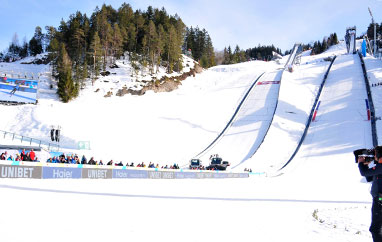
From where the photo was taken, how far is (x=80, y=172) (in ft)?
44.7

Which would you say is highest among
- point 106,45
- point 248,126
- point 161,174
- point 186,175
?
point 106,45

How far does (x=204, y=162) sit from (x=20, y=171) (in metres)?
20.2

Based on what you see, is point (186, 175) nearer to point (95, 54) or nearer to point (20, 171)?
point (20, 171)

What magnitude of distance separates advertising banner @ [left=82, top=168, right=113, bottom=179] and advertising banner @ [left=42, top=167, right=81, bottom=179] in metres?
0.38

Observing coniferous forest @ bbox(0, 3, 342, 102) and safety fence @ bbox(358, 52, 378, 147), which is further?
coniferous forest @ bbox(0, 3, 342, 102)

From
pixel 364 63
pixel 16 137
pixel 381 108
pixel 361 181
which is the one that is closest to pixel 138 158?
pixel 16 137

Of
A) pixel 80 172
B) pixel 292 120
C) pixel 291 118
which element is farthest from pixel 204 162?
pixel 80 172

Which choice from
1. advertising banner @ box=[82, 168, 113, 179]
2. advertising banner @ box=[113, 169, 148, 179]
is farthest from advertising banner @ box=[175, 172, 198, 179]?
advertising banner @ box=[82, 168, 113, 179]

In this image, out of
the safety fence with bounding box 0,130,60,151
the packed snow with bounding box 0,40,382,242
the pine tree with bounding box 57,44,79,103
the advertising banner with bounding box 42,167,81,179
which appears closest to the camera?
the packed snow with bounding box 0,40,382,242

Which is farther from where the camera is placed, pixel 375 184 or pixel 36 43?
pixel 36 43

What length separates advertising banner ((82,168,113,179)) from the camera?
13906 mm

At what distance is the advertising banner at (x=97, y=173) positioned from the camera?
13906 millimetres

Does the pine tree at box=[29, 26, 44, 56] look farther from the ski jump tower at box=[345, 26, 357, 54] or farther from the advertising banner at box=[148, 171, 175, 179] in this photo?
the advertising banner at box=[148, 171, 175, 179]

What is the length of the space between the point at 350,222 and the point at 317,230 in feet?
4.48
